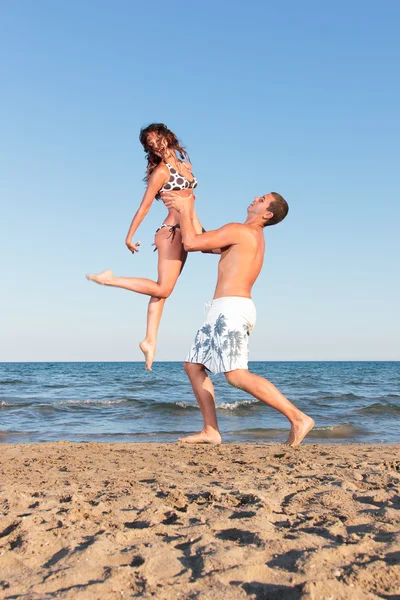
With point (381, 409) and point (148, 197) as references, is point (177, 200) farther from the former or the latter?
point (381, 409)

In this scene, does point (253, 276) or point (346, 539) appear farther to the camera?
point (253, 276)

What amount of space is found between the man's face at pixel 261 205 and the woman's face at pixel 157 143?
3.24ft

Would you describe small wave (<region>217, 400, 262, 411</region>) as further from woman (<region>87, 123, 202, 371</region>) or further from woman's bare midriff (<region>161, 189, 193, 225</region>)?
woman's bare midriff (<region>161, 189, 193, 225</region>)

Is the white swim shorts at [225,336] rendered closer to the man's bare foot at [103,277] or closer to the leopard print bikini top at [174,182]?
the man's bare foot at [103,277]

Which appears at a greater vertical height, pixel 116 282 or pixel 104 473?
pixel 116 282

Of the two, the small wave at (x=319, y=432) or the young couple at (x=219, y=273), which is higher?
the young couple at (x=219, y=273)

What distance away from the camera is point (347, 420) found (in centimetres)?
983

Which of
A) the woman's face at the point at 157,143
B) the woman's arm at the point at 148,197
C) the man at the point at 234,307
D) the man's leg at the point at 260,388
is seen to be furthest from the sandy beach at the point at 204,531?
the woman's face at the point at 157,143

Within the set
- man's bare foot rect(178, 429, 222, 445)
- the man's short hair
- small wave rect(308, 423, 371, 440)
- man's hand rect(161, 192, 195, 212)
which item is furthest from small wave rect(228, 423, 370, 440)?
man's hand rect(161, 192, 195, 212)

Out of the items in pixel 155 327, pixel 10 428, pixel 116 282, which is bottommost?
pixel 10 428

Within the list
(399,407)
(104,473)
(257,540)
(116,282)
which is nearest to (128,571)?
(257,540)

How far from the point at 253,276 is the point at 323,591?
344 cm

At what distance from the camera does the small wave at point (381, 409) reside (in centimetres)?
1107

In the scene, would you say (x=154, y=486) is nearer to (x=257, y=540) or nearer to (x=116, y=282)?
(x=257, y=540)
